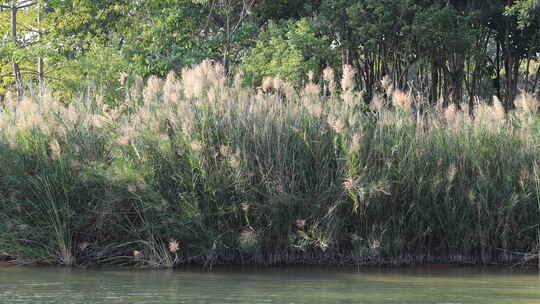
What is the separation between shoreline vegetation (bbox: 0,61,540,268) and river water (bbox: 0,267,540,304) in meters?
0.32

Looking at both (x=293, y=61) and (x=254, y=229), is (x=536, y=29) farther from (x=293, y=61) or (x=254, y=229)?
(x=254, y=229)

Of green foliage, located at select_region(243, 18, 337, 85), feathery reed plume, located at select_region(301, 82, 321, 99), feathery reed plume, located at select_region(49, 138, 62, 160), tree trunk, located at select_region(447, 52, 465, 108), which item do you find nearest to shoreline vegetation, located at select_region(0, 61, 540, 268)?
feathery reed plume, located at select_region(49, 138, 62, 160)

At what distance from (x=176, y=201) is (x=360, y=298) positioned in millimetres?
2635

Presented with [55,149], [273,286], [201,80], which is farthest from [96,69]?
[273,286]

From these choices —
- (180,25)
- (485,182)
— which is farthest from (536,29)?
(485,182)

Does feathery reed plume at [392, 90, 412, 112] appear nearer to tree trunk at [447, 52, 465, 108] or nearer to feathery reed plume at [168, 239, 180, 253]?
feathery reed plume at [168, 239, 180, 253]

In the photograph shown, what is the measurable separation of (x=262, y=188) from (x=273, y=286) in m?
1.48

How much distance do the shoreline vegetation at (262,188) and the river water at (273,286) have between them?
0.32 metres

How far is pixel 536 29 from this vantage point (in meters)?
21.6

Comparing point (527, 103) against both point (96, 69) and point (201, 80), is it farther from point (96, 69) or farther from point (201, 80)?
point (96, 69)

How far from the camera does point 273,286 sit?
25.1 ft

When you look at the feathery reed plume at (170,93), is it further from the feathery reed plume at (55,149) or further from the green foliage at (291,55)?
the green foliage at (291,55)

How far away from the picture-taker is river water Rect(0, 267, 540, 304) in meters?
6.96

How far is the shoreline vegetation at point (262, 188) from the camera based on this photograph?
346 inches
